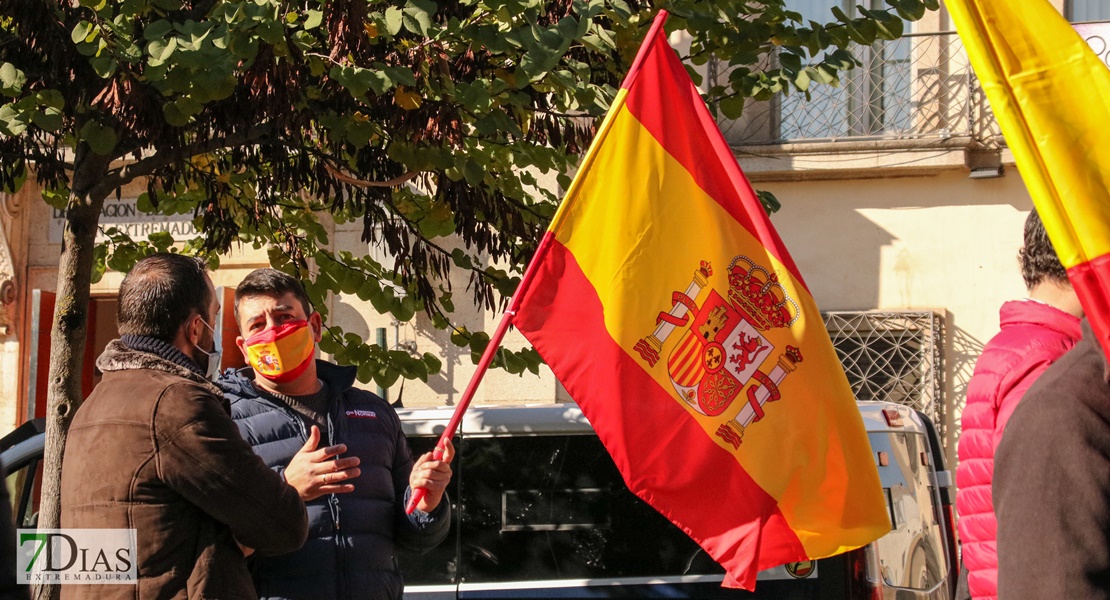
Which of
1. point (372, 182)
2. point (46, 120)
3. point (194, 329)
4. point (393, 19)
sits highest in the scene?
point (393, 19)

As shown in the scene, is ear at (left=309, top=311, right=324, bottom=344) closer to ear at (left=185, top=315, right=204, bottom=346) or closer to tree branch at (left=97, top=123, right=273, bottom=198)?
ear at (left=185, top=315, right=204, bottom=346)

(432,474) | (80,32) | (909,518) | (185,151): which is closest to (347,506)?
(432,474)

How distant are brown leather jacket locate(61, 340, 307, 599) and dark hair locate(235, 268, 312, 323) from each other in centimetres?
83

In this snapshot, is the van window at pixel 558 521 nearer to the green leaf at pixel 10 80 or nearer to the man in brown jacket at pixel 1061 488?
the green leaf at pixel 10 80

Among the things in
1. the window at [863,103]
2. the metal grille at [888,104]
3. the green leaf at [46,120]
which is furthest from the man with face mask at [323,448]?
the window at [863,103]

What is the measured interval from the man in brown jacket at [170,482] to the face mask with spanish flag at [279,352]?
1.95 feet

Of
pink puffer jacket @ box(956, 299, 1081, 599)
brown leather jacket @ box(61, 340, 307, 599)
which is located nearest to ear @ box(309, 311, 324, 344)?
brown leather jacket @ box(61, 340, 307, 599)

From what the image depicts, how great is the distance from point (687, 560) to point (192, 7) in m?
3.29

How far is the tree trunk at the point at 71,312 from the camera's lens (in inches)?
196

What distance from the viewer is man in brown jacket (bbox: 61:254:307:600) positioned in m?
2.84

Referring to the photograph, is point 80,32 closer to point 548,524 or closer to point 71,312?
point 71,312

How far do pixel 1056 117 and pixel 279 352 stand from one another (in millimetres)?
2409

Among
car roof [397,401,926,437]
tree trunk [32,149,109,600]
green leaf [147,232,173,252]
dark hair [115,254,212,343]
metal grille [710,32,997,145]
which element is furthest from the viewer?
metal grille [710,32,997,145]

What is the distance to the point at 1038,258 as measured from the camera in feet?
9.50
